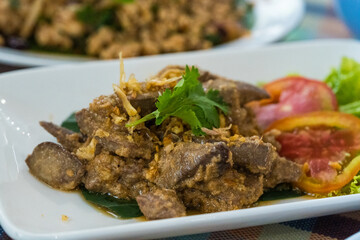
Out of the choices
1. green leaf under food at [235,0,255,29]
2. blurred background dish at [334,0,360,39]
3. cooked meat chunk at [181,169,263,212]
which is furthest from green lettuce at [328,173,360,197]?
green leaf under food at [235,0,255,29]

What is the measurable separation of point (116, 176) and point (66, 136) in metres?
0.52

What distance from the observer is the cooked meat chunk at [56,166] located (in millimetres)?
3373

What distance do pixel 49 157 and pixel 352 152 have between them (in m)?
2.32

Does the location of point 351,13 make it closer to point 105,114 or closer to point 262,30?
point 262,30

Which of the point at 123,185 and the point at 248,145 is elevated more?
the point at 248,145

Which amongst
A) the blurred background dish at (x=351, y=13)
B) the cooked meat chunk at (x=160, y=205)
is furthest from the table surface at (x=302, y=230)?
the blurred background dish at (x=351, y=13)

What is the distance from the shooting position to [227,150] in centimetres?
312

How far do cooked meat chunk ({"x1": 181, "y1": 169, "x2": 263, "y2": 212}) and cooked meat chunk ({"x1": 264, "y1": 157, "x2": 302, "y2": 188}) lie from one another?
15 centimetres

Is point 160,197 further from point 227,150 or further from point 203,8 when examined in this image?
point 203,8

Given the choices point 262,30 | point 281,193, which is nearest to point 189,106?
point 281,193

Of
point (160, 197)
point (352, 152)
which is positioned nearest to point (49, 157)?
point (160, 197)

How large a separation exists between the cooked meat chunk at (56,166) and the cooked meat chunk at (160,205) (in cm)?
53

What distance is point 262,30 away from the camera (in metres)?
6.60

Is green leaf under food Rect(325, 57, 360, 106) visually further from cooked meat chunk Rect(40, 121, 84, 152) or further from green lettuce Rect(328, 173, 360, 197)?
cooked meat chunk Rect(40, 121, 84, 152)
